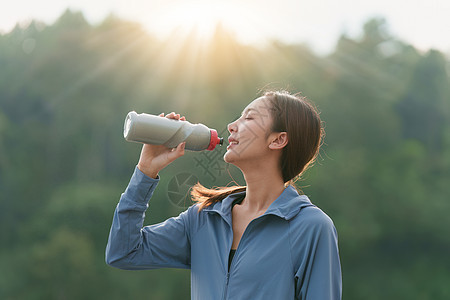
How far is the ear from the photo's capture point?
69.1 inches

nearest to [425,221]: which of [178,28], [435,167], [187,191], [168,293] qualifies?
[435,167]

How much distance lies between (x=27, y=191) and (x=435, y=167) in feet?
44.6

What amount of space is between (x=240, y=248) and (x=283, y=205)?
185mm

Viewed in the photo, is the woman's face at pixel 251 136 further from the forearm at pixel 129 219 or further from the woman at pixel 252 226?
the forearm at pixel 129 219

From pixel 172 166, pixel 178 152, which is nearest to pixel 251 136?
pixel 178 152

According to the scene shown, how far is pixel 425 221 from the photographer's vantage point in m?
17.8

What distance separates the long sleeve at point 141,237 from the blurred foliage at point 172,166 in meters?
12.9

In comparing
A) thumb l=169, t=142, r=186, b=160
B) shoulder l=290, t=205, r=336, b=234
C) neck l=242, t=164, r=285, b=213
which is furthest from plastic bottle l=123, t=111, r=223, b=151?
shoulder l=290, t=205, r=336, b=234

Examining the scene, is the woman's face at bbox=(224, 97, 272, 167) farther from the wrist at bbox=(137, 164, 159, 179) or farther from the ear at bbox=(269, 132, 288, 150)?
the wrist at bbox=(137, 164, 159, 179)

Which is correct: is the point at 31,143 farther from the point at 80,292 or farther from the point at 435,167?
the point at 435,167

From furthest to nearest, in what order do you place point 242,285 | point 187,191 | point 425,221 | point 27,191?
point 425,221 → point 27,191 → point 187,191 → point 242,285

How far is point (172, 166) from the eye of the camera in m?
14.5

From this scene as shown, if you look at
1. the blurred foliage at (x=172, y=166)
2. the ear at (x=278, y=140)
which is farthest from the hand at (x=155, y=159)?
the blurred foliage at (x=172, y=166)

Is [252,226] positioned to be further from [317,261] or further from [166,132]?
[166,132]
